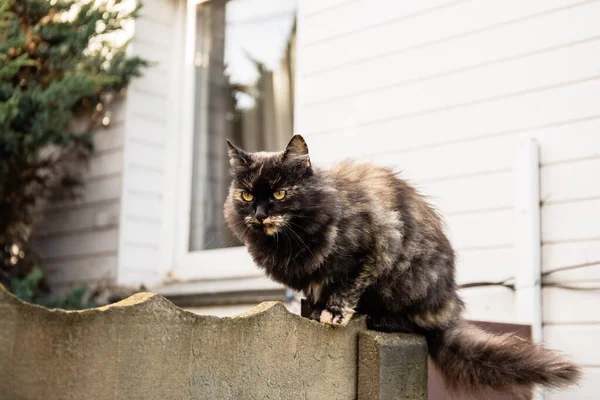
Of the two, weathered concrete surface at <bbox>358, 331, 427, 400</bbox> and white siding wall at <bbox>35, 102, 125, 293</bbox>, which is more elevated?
white siding wall at <bbox>35, 102, 125, 293</bbox>

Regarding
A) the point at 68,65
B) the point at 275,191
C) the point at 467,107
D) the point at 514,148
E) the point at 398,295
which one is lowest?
the point at 398,295

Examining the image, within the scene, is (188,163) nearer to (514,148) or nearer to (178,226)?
(178,226)

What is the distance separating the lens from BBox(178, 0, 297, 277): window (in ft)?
13.3

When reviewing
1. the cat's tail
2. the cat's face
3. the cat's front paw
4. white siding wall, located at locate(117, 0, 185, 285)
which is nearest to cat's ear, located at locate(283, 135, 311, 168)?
the cat's face

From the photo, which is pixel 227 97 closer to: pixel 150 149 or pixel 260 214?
pixel 150 149

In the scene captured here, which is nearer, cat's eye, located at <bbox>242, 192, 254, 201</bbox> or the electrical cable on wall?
cat's eye, located at <bbox>242, 192, 254, 201</bbox>

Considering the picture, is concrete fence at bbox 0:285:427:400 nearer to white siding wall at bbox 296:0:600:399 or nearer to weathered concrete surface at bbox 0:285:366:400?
weathered concrete surface at bbox 0:285:366:400

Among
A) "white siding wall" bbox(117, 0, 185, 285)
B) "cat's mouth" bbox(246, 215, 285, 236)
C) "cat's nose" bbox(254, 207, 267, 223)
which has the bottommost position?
"cat's mouth" bbox(246, 215, 285, 236)

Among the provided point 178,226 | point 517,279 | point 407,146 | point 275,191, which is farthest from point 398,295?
point 178,226

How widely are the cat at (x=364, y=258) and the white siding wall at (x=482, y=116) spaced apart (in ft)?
2.60

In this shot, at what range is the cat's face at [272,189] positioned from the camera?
200 cm

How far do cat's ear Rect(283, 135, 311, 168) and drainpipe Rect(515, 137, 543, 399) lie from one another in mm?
1145

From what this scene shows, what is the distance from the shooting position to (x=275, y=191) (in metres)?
2.03

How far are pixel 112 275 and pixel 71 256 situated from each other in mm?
458
